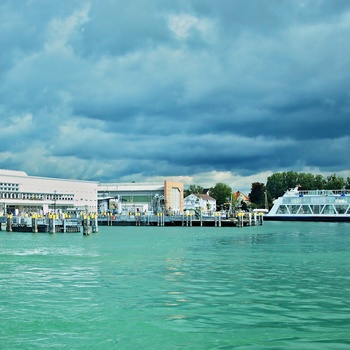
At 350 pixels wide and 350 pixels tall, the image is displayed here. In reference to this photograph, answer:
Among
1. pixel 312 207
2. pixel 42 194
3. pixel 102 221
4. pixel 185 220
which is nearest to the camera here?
pixel 185 220

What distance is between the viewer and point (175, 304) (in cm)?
2281

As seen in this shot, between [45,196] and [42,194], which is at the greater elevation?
[42,194]

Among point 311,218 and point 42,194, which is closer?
point 311,218

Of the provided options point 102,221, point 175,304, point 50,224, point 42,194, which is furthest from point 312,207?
point 175,304

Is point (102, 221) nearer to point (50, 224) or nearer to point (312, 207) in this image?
point (50, 224)

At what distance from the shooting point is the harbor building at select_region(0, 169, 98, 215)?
151 metres

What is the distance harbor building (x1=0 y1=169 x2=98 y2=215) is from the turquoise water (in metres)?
108

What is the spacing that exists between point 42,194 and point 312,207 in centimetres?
7315

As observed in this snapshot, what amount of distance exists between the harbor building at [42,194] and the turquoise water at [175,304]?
108 meters

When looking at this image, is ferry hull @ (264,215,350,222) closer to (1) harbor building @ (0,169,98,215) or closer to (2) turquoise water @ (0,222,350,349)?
(1) harbor building @ (0,169,98,215)

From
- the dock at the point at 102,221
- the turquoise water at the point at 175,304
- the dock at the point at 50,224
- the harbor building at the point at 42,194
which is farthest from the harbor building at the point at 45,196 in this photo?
the turquoise water at the point at 175,304

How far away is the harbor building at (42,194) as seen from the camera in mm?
151250

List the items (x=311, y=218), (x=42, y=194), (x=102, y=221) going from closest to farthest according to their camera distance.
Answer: (x=102, y=221), (x=311, y=218), (x=42, y=194)

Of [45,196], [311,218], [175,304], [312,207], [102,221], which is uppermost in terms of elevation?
[45,196]
